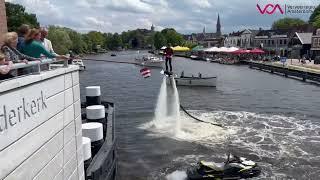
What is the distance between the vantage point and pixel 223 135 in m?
27.1

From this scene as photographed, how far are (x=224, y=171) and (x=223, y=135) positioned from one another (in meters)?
8.92

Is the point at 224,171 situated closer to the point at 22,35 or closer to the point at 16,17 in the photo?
the point at 22,35

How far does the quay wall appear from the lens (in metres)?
5.10

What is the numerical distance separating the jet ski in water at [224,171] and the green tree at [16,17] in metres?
55.5

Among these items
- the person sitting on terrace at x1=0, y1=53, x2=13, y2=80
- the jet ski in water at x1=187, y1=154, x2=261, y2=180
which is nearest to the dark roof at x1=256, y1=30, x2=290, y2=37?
the jet ski in water at x1=187, y1=154, x2=261, y2=180

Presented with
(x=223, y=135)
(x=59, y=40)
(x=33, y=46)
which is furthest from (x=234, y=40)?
(x=33, y=46)

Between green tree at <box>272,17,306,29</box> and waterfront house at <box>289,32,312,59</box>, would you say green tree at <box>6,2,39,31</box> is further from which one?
green tree at <box>272,17,306,29</box>

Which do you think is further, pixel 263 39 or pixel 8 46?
pixel 263 39

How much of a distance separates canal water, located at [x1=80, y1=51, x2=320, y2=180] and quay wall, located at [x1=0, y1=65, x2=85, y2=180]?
1180 centimetres

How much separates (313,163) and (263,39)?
13594cm

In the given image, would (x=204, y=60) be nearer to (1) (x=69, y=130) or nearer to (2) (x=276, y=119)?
(2) (x=276, y=119)

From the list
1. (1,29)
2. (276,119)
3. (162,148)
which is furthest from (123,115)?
(1,29)

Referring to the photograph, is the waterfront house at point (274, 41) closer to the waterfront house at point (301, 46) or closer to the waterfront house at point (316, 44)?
the waterfront house at point (301, 46)

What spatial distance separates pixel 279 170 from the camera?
803 inches
